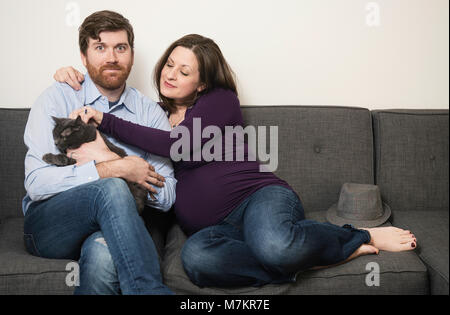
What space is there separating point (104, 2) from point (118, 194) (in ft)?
3.88

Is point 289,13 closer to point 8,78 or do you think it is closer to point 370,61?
point 370,61

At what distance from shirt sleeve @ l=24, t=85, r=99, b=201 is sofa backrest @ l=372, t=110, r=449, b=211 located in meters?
1.33

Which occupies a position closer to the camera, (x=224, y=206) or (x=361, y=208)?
(x=224, y=206)

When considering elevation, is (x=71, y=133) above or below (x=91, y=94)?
below

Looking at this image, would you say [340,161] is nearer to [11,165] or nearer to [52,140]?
[52,140]

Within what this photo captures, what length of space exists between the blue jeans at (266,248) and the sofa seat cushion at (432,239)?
229mm

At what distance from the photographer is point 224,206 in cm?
181

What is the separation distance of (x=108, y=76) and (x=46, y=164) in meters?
0.44

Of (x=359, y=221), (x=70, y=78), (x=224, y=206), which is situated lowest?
(x=359, y=221)

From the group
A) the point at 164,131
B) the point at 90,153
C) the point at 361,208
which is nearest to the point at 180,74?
the point at 164,131

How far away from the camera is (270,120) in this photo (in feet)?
7.17

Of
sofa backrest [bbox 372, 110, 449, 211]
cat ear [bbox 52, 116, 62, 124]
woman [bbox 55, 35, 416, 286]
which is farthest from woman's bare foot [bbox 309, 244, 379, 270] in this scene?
cat ear [bbox 52, 116, 62, 124]

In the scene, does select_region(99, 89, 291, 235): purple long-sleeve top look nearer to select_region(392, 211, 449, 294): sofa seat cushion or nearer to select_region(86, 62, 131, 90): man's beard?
select_region(86, 62, 131, 90): man's beard
